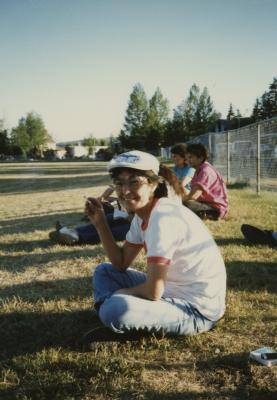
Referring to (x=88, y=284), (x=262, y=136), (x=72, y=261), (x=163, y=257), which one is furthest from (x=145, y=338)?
(x=262, y=136)

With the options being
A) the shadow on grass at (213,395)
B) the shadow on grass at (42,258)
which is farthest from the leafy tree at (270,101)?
the shadow on grass at (213,395)

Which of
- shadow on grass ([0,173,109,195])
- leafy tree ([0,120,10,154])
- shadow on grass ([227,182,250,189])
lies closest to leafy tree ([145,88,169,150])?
leafy tree ([0,120,10,154])

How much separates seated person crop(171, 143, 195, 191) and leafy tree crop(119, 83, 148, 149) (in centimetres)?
6474

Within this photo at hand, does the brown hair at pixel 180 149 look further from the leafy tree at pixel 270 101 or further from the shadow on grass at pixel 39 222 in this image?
the leafy tree at pixel 270 101

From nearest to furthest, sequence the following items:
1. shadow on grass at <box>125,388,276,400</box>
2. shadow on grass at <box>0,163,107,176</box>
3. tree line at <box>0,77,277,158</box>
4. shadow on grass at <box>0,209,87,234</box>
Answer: shadow on grass at <box>125,388,276,400</box>
shadow on grass at <box>0,209,87,234</box>
shadow on grass at <box>0,163,107,176</box>
tree line at <box>0,77,277,158</box>

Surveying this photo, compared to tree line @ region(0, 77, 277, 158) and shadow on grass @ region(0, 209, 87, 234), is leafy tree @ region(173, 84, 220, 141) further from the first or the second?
shadow on grass @ region(0, 209, 87, 234)

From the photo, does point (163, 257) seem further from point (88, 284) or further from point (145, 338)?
point (88, 284)

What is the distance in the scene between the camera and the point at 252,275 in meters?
4.31

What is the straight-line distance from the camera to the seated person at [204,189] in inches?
278

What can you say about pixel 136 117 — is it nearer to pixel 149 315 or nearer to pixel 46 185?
pixel 46 185

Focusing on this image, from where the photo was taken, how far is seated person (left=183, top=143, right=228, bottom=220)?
705 cm

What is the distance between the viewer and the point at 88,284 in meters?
4.18

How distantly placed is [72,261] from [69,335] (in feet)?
6.94

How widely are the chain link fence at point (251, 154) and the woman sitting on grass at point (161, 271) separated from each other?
8512 millimetres
